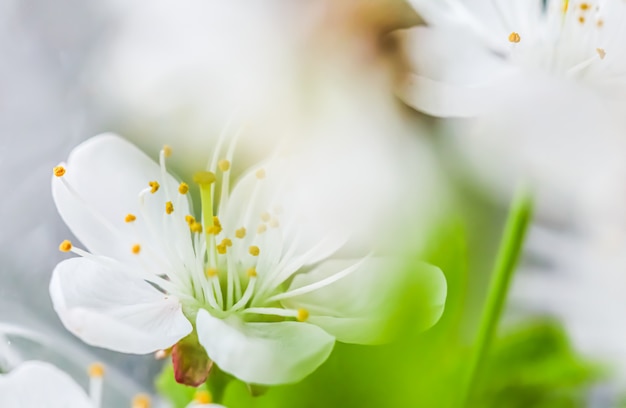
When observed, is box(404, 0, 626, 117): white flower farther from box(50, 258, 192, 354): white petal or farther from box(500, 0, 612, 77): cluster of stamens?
box(50, 258, 192, 354): white petal

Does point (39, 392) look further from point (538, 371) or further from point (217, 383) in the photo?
point (538, 371)

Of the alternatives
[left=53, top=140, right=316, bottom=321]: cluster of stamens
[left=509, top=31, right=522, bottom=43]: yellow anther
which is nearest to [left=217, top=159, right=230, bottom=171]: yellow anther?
[left=53, top=140, right=316, bottom=321]: cluster of stamens

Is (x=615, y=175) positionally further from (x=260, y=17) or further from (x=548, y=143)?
(x=260, y=17)

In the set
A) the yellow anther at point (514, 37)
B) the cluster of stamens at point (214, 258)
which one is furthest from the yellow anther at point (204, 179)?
the yellow anther at point (514, 37)

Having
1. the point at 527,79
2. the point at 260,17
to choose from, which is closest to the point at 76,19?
the point at 260,17

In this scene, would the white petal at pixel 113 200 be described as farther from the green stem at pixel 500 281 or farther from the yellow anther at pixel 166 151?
the green stem at pixel 500 281

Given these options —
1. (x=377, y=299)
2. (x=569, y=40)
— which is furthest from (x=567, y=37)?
(x=377, y=299)
